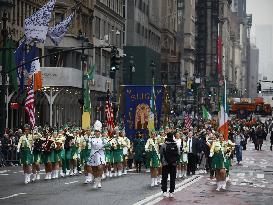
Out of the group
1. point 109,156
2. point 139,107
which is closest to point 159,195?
point 109,156

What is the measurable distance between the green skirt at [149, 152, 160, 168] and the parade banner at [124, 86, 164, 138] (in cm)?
1009

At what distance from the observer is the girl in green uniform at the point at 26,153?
30047 mm

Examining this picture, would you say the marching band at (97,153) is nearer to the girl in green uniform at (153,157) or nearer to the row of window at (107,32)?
the girl in green uniform at (153,157)

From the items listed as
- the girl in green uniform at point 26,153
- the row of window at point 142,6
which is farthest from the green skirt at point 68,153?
the row of window at point 142,6

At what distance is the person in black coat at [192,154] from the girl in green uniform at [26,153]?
27.4 ft

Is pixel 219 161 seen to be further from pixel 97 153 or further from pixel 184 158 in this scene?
pixel 184 158

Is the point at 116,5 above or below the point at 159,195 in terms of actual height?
above

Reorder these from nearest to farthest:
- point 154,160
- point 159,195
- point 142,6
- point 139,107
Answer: point 159,195 → point 154,160 → point 139,107 → point 142,6

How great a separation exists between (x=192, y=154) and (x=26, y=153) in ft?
29.4

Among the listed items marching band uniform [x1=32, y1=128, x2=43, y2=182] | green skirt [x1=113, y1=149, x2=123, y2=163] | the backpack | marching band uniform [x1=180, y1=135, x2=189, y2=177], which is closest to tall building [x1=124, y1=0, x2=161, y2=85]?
marching band uniform [x1=180, y1=135, x2=189, y2=177]

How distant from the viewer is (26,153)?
30344 millimetres

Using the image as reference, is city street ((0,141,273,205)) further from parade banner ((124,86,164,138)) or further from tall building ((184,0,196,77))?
tall building ((184,0,196,77))

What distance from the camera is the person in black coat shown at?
122ft

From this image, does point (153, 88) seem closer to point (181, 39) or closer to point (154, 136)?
point (154, 136)
